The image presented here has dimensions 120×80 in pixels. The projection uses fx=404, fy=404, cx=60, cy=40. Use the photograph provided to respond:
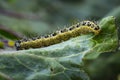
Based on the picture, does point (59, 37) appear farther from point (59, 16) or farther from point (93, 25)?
point (59, 16)

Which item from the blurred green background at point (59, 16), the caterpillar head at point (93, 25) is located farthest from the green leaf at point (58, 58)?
the blurred green background at point (59, 16)

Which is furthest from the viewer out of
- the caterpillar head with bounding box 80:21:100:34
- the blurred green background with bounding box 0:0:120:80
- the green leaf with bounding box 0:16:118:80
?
the blurred green background with bounding box 0:0:120:80

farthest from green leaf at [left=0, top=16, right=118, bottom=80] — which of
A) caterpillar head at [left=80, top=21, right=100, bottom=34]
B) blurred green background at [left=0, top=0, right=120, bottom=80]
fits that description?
blurred green background at [left=0, top=0, right=120, bottom=80]

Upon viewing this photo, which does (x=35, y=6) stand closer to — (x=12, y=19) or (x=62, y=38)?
(x=12, y=19)

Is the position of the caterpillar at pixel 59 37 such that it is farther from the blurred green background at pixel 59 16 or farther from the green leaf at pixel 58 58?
the blurred green background at pixel 59 16

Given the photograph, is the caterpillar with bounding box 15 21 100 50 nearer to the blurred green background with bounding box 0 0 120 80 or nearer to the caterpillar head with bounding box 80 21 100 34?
the caterpillar head with bounding box 80 21 100 34

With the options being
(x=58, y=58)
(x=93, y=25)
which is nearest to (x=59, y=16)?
(x=93, y=25)

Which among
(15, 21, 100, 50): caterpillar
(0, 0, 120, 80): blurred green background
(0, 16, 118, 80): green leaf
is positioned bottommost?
(0, 16, 118, 80): green leaf
